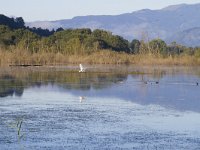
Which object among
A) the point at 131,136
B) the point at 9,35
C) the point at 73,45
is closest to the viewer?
the point at 131,136

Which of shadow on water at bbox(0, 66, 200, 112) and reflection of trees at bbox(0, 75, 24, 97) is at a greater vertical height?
reflection of trees at bbox(0, 75, 24, 97)

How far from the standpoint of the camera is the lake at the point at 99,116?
1014 cm

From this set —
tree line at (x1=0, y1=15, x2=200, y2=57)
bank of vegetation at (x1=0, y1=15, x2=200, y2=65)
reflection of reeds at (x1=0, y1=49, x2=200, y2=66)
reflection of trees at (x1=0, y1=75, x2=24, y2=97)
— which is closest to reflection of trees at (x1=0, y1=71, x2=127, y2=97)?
reflection of trees at (x1=0, y1=75, x2=24, y2=97)

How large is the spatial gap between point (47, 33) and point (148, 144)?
209 feet

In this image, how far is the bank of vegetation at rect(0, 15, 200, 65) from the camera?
37297 millimetres

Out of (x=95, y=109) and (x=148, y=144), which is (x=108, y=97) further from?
(x=148, y=144)

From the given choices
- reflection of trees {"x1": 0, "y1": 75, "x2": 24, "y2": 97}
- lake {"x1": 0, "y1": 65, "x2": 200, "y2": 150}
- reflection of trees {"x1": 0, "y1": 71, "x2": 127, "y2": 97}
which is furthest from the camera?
reflection of trees {"x1": 0, "y1": 71, "x2": 127, "y2": 97}

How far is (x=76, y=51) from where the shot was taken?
140 ft

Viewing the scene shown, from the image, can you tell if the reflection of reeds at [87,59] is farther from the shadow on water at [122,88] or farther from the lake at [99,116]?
the lake at [99,116]

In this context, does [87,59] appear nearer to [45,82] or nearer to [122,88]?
[45,82]

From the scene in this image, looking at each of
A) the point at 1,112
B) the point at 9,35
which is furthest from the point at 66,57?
the point at 1,112

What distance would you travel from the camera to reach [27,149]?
31.2ft

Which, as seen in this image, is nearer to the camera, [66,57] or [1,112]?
[1,112]

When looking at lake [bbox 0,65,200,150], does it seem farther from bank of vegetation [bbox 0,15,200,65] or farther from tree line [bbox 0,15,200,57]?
tree line [bbox 0,15,200,57]
